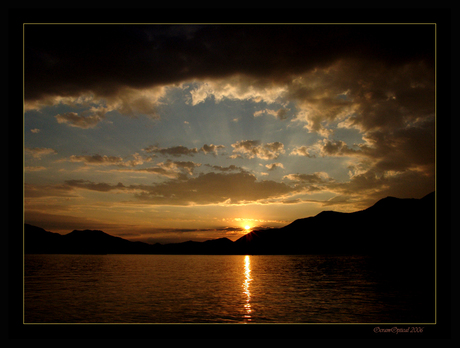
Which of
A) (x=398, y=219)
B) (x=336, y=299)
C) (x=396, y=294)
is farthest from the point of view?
(x=398, y=219)

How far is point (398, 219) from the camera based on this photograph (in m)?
191

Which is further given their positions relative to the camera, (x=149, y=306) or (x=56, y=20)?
(x=149, y=306)

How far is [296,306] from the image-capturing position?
21891mm

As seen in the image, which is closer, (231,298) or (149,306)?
(149,306)
